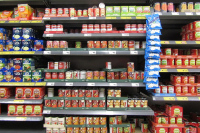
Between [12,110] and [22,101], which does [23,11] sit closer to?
[22,101]

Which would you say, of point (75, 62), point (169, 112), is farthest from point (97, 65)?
point (169, 112)

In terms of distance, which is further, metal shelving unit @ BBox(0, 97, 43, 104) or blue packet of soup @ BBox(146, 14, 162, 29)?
metal shelving unit @ BBox(0, 97, 43, 104)

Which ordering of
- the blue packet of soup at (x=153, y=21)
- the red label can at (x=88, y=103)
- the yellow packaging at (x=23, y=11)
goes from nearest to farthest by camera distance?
1. the blue packet of soup at (x=153, y=21)
2. the red label can at (x=88, y=103)
3. the yellow packaging at (x=23, y=11)

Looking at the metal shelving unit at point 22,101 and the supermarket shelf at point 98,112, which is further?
the metal shelving unit at point 22,101

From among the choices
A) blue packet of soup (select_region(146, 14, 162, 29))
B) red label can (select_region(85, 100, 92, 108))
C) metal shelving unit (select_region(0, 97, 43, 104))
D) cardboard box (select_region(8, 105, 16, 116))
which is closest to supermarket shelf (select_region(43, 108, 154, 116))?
red label can (select_region(85, 100, 92, 108))

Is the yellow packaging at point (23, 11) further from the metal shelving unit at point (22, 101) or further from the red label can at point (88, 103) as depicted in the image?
the red label can at point (88, 103)

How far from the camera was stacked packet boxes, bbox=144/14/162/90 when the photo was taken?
7.55ft

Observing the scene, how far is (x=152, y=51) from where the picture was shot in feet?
7.61

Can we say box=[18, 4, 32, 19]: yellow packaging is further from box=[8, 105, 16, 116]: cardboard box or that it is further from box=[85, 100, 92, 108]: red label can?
box=[85, 100, 92, 108]: red label can

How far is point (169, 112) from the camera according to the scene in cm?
243

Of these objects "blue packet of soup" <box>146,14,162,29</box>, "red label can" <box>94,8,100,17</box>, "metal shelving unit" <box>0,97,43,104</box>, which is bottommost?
"metal shelving unit" <box>0,97,43,104</box>

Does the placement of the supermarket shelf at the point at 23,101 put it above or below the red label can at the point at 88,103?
above

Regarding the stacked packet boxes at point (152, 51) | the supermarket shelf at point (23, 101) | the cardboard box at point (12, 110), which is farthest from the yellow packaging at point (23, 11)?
the stacked packet boxes at point (152, 51)

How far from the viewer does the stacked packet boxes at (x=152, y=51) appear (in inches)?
90.7
